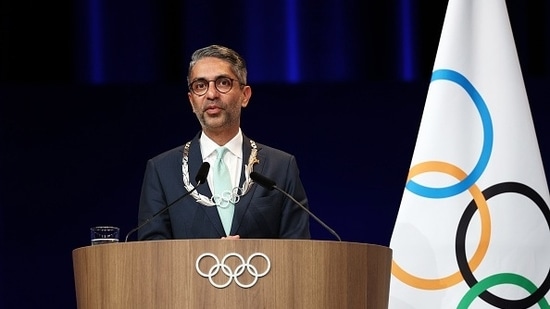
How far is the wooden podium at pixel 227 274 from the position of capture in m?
2.00

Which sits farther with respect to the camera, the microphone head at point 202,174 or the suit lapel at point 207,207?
the suit lapel at point 207,207

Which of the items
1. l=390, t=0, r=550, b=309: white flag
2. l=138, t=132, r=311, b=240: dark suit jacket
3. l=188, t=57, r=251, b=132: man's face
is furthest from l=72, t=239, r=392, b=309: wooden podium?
l=390, t=0, r=550, b=309: white flag

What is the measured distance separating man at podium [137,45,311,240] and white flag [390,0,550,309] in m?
0.44

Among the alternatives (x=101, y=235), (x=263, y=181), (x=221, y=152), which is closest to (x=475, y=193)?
(x=221, y=152)

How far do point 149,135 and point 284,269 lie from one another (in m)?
1.79

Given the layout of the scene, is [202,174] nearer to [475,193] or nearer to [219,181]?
[219,181]

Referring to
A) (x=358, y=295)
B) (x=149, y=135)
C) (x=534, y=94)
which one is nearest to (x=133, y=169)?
(x=149, y=135)

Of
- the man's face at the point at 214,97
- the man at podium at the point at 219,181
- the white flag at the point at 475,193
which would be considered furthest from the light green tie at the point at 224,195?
the white flag at the point at 475,193

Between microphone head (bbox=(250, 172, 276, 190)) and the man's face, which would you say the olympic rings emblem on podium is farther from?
the man's face

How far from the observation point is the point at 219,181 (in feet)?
9.15

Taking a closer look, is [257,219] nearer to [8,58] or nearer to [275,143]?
[275,143]

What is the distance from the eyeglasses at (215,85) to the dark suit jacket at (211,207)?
6.8 inches

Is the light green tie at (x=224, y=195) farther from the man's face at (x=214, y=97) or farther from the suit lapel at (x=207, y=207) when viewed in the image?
the man's face at (x=214, y=97)

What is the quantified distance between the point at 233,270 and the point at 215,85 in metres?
0.87
